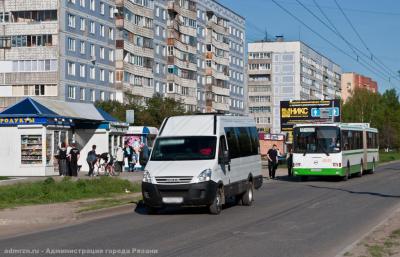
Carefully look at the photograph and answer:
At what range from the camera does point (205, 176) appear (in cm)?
1700

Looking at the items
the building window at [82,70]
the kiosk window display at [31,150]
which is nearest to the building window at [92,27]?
the building window at [82,70]

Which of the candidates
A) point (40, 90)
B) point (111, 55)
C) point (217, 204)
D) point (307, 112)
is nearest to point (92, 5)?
point (111, 55)

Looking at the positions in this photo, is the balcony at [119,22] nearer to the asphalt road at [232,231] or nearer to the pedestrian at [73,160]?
the pedestrian at [73,160]

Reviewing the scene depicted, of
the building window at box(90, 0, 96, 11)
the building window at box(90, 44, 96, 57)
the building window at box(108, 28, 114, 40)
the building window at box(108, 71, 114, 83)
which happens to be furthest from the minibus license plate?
the building window at box(108, 28, 114, 40)

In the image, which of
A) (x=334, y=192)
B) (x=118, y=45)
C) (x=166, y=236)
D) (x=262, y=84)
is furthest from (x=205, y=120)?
(x=262, y=84)

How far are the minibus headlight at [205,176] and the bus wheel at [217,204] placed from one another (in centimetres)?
61

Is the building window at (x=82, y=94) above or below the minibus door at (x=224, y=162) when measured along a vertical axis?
above

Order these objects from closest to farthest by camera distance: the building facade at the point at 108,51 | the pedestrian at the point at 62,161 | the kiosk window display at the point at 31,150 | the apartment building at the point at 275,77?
1. the pedestrian at the point at 62,161
2. the kiosk window display at the point at 31,150
3. the building facade at the point at 108,51
4. the apartment building at the point at 275,77

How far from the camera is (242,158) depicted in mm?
20031

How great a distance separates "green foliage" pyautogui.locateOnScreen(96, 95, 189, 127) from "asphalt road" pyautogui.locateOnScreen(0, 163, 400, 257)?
168 ft

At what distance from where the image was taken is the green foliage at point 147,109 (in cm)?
7169

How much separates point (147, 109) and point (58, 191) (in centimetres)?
5496

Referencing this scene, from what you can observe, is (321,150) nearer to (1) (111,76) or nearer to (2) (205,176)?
(2) (205,176)

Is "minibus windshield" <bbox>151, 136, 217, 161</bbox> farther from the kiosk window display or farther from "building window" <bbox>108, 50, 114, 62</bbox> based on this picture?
"building window" <bbox>108, 50, 114, 62</bbox>
